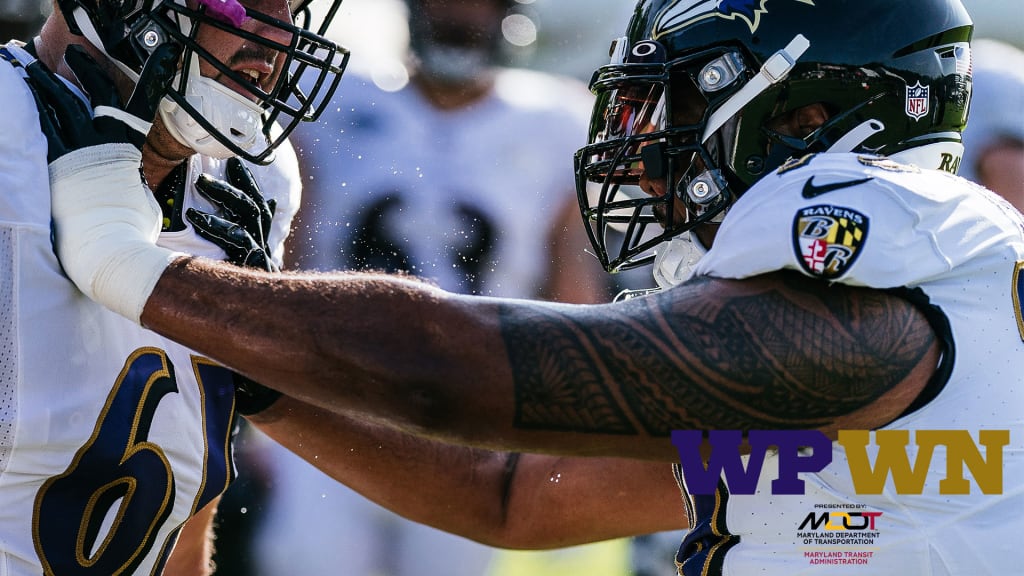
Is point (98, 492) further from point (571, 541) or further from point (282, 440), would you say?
point (571, 541)

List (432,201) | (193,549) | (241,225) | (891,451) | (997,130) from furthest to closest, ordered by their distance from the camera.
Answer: (997,130) → (432,201) → (193,549) → (241,225) → (891,451)

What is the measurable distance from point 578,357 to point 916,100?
0.88 m

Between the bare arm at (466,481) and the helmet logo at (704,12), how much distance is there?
0.94m

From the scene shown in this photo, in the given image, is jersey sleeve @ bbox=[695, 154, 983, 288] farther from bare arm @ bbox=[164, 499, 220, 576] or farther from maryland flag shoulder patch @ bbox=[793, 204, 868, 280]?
bare arm @ bbox=[164, 499, 220, 576]

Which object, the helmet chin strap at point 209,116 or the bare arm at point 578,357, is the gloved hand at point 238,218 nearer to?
the helmet chin strap at point 209,116

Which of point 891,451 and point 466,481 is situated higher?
point 891,451

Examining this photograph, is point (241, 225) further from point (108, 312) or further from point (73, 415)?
point (73, 415)

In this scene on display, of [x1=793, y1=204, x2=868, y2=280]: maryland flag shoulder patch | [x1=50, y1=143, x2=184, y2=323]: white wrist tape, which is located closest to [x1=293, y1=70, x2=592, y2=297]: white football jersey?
[x1=50, y1=143, x2=184, y2=323]: white wrist tape

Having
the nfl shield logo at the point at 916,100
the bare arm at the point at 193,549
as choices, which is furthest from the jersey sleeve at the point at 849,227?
the bare arm at the point at 193,549

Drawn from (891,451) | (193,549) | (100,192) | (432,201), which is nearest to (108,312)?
(100,192)

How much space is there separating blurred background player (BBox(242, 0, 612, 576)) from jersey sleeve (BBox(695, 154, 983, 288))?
2676mm

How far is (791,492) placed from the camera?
189 cm

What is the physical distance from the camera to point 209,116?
2.29 metres

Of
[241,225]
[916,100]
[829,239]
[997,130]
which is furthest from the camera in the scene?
[997,130]
